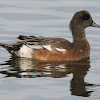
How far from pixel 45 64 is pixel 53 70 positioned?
790 mm

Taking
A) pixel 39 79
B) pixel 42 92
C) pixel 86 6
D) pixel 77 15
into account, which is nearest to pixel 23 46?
pixel 77 15

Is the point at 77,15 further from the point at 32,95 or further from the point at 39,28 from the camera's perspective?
the point at 32,95

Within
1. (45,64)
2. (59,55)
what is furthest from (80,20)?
(45,64)

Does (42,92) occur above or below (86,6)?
below

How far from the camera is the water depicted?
336 inches

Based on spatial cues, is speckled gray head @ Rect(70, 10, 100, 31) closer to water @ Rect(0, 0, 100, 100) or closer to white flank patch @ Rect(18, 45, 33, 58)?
water @ Rect(0, 0, 100, 100)

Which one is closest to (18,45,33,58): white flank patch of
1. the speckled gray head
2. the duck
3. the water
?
the duck

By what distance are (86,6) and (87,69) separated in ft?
19.7

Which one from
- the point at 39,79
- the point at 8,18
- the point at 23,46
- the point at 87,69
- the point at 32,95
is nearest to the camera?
the point at 32,95

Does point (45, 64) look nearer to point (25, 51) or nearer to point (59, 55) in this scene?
point (59, 55)

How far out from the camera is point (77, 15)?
40.6ft

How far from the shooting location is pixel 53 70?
1039cm

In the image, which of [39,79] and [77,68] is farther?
[77,68]

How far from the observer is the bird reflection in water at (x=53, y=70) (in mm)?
9069
